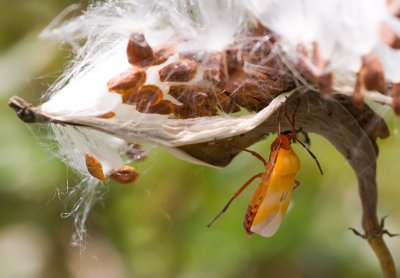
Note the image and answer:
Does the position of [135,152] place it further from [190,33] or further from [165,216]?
[165,216]

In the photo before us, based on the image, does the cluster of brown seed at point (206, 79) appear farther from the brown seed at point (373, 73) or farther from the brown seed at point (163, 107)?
the brown seed at point (373, 73)

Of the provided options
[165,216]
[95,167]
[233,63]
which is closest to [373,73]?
[233,63]

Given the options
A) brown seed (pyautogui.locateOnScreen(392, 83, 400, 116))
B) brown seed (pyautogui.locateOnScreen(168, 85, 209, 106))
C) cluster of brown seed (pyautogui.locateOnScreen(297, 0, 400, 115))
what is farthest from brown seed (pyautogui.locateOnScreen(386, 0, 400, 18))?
brown seed (pyautogui.locateOnScreen(168, 85, 209, 106))

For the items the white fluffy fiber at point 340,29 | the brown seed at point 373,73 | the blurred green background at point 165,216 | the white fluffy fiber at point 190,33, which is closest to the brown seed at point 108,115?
the white fluffy fiber at point 190,33

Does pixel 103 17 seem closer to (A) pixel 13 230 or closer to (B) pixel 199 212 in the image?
(B) pixel 199 212

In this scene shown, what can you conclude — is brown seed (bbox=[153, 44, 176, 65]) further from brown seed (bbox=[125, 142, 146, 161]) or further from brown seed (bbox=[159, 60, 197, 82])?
brown seed (bbox=[125, 142, 146, 161])

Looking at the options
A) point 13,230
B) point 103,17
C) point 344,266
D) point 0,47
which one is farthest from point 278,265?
point 103,17

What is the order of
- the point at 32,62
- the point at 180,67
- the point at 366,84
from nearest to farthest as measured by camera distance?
the point at 366,84
the point at 180,67
the point at 32,62
